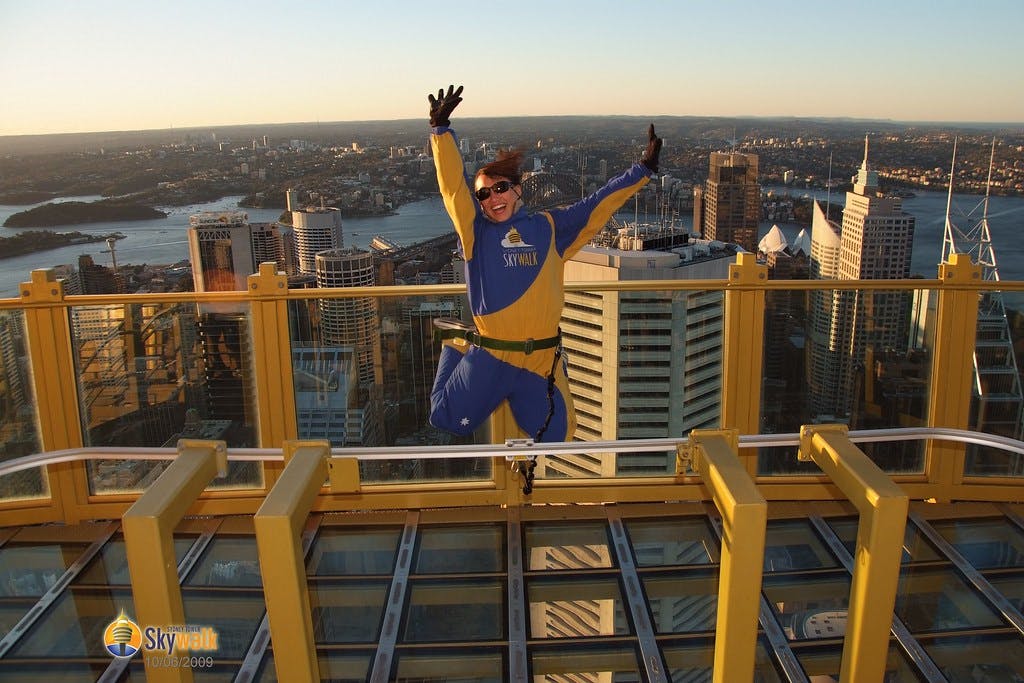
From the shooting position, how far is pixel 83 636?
323 cm

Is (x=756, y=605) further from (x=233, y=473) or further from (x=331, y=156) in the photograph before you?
(x=331, y=156)

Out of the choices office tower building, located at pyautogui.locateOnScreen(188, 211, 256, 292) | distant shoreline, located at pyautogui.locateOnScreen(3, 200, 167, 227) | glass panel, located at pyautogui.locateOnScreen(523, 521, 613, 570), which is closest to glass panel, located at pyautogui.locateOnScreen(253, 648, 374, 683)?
glass panel, located at pyautogui.locateOnScreen(523, 521, 613, 570)

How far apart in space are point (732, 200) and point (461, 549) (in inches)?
1362

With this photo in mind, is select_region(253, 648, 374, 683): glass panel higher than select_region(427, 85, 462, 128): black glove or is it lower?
lower

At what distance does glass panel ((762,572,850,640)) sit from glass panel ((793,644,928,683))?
96 mm

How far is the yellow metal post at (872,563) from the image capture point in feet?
6.23

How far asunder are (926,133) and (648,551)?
156 ft

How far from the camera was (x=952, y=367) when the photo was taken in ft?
14.6

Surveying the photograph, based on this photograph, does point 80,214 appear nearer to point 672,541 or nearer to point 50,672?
point 50,672

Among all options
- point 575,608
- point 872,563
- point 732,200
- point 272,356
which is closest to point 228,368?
point 272,356

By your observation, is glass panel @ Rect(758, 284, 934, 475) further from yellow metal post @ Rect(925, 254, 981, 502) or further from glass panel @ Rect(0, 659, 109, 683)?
glass panel @ Rect(0, 659, 109, 683)

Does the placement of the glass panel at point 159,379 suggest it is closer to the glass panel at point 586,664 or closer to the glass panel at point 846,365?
the glass panel at point 586,664

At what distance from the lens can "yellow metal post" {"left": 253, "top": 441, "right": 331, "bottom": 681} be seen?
1.82 metres

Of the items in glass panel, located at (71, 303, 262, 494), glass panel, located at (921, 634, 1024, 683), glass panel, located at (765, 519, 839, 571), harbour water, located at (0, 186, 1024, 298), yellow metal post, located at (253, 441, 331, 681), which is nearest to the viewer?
yellow metal post, located at (253, 441, 331, 681)
